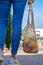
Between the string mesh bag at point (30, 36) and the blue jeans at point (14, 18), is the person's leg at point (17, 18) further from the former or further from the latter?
the string mesh bag at point (30, 36)

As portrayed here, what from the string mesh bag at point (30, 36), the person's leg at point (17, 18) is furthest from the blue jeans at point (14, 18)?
the string mesh bag at point (30, 36)

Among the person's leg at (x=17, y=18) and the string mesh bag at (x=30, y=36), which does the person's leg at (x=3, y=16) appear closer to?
the person's leg at (x=17, y=18)

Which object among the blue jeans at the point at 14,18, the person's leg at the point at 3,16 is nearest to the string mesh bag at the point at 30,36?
the blue jeans at the point at 14,18

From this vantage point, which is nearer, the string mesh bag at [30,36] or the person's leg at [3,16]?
the person's leg at [3,16]

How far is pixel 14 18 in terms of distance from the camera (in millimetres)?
2691

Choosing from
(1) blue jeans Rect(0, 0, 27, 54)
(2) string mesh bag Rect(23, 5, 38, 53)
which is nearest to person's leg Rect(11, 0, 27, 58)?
(1) blue jeans Rect(0, 0, 27, 54)

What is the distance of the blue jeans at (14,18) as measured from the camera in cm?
262

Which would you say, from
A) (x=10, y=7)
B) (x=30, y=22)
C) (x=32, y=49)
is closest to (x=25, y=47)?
(x=32, y=49)

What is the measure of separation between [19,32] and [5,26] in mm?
158

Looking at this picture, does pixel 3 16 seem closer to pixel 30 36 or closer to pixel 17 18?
pixel 17 18

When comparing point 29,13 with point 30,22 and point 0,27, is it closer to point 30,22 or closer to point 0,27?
point 30,22

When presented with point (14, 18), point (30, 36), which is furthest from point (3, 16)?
point (30, 36)

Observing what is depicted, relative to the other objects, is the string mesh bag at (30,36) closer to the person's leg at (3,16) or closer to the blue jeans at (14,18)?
the blue jeans at (14,18)

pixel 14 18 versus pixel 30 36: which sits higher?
pixel 14 18
